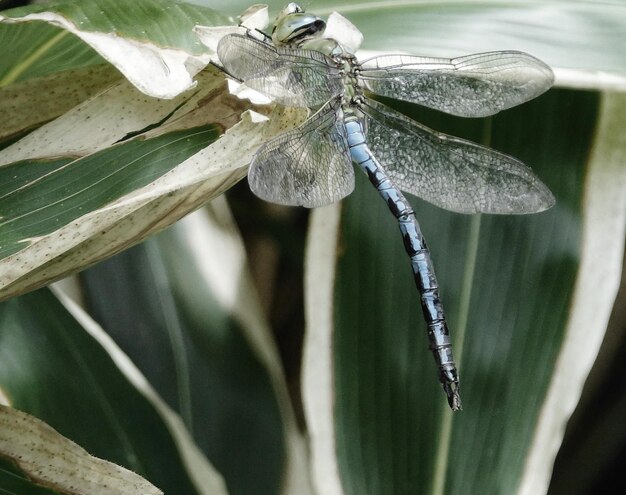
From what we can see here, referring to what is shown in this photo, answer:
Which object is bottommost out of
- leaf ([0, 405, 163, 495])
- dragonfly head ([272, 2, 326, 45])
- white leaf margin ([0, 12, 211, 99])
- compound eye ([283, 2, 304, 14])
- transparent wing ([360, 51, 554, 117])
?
leaf ([0, 405, 163, 495])

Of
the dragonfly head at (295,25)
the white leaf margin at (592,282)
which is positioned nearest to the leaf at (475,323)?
the white leaf margin at (592,282)

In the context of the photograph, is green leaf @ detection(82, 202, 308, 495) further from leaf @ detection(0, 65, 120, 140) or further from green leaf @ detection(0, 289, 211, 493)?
leaf @ detection(0, 65, 120, 140)

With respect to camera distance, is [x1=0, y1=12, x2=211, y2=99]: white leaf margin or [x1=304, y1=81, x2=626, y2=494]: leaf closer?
[x1=0, y1=12, x2=211, y2=99]: white leaf margin

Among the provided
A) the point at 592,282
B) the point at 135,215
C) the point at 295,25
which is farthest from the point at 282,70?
the point at 592,282

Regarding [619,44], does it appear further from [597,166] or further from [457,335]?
[457,335]

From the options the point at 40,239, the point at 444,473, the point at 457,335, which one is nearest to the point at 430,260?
the point at 457,335

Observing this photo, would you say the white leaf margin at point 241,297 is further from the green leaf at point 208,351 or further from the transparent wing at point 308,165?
the transparent wing at point 308,165

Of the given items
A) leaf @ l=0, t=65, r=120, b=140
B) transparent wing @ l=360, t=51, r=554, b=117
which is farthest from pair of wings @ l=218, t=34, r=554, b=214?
leaf @ l=0, t=65, r=120, b=140

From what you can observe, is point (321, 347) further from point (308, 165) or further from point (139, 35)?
point (139, 35)
